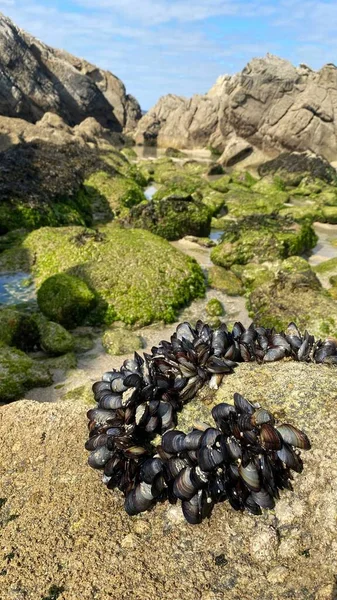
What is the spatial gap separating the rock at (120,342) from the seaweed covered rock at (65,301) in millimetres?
1154

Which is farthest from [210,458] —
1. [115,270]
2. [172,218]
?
[172,218]

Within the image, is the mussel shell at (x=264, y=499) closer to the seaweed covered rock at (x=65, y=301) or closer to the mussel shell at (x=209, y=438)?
the mussel shell at (x=209, y=438)

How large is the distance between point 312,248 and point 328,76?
119ft

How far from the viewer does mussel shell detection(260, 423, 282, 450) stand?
3.49m

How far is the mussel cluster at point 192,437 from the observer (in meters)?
3.52

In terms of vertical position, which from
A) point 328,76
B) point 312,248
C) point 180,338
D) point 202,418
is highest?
point 328,76

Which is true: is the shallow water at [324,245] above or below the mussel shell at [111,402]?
below

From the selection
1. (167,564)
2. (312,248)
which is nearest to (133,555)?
(167,564)

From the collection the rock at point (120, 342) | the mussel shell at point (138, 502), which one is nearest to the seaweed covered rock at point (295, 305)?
the rock at point (120, 342)

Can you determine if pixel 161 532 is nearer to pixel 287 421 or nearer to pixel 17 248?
pixel 287 421

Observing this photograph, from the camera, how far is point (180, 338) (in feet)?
17.0

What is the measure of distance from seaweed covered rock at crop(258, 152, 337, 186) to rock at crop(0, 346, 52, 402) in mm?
29747

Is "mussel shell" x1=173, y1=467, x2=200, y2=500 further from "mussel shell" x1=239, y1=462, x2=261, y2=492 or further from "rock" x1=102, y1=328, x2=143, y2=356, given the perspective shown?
"rock" x1=102, y1=328, x2=143, y2=356

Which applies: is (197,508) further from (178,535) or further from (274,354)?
(274,354)
